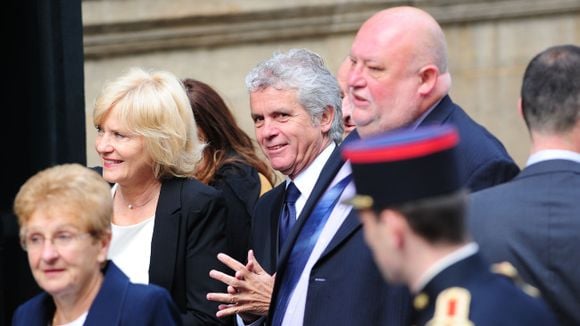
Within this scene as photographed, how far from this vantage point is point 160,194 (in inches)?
227

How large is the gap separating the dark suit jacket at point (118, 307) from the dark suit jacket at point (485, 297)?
114 cm

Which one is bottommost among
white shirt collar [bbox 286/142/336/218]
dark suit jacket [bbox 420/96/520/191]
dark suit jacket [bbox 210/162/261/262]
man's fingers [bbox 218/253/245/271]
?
dark suit jacket [bbox 210/162/261/262]

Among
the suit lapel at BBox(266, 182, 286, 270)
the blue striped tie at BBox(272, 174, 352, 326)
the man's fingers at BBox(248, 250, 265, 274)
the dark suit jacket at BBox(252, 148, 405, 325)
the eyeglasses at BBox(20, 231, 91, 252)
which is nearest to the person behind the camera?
the eyeglasses at BBox(20, 231, 91, 252)

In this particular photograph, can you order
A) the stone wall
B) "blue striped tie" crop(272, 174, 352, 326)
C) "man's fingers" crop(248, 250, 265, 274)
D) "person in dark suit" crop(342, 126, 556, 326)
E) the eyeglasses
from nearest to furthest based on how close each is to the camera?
"person in dark suit" crop(342, 126, 556, 326)
the eyeglasses
"blue striped tie" crop(272, 174, 352, 326)
"man's fingers" crop(248, 250, 265, 274)
the stone wall

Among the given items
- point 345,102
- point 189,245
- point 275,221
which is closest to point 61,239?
point 189,245

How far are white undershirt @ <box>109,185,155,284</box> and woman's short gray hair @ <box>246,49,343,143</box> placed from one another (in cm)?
66

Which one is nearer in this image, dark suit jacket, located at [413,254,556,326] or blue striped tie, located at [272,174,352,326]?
dark suit jacket, located at [413,254,556,326]

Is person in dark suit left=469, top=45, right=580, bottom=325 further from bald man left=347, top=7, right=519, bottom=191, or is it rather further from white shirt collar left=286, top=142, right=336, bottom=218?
white shirt collar left=286, top=142, right=336, bottom=218

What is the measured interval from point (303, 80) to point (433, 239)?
245 cm

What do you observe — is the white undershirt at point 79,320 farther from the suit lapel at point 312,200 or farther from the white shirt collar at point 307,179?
the white shirt collar at point 307,179

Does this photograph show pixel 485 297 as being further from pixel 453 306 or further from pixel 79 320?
pixel 79 320

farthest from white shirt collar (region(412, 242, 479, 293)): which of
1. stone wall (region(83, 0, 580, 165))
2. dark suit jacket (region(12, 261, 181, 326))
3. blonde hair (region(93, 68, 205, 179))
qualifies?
stone wall (region(83, 0, 580, 165))

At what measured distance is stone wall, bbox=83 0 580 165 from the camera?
10266 mm

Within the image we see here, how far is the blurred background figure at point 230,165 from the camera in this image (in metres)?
6.39
